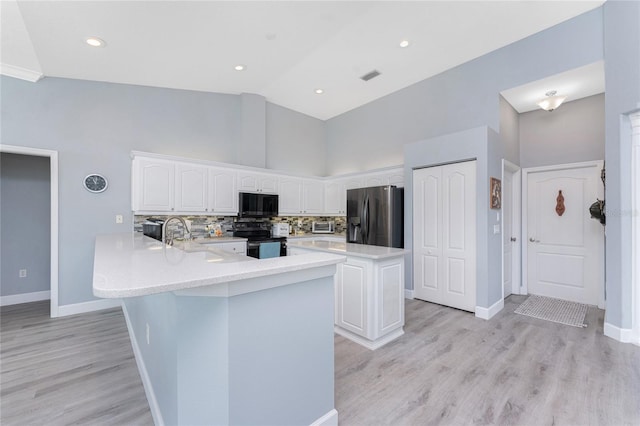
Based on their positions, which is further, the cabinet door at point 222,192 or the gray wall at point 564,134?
the cabinet door at point 222,192

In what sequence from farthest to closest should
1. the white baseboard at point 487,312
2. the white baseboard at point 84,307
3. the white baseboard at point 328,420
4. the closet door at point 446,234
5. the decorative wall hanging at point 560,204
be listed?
the decorative wall hanging at point 560,204, the closet door at point 446,234, the white baseboard at point 84,307, the white baseboard at point 487,312, the white baseboard at point 328,420

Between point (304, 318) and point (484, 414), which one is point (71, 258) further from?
point (484, 414)

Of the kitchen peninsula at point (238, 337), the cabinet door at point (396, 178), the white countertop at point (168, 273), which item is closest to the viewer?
the white countertop at point (168, 273)

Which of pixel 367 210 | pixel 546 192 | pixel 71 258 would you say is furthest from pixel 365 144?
pixel 71 258

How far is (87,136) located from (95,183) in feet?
2.18

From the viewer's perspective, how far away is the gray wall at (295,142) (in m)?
5.99

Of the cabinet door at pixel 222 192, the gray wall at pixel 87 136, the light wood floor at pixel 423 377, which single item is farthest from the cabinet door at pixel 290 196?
the light wood floor at pixel 423 377

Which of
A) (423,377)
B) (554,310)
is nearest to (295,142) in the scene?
(423,377)

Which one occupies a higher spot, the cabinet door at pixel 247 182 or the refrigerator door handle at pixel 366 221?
the cabinet door at pixel 247 182

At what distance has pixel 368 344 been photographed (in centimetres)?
271

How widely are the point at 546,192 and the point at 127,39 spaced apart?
20.5 ft

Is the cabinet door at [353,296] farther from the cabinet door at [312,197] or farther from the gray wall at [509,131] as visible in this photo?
the cabinet door at [312,197]

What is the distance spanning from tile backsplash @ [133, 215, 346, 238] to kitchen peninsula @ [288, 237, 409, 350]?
237 cm

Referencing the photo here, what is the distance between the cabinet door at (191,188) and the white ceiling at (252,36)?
1.39 metres
